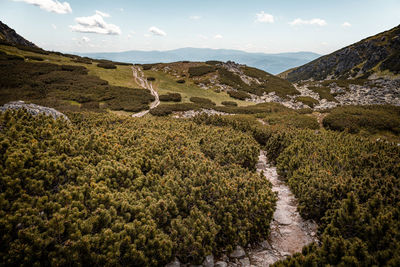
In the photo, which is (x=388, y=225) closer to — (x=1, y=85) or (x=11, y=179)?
(x=11, y=179)

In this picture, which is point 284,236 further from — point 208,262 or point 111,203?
point 111,203

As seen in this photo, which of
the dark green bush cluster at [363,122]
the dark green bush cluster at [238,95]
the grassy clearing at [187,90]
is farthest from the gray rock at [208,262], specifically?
the dark green bush cluster at [238,95]

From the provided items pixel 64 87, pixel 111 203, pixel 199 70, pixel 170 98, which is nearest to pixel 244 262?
pixel 111 203

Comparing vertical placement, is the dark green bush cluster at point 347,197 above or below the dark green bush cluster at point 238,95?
below

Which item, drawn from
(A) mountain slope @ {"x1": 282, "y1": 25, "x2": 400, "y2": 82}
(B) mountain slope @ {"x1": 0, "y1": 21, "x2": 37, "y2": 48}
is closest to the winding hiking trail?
(B) mountain slope @ {"x1": 0, "y1": 21, "x2": 37, "y2": 48}

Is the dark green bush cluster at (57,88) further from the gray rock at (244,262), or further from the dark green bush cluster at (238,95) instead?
the gray rock at (244,262)
